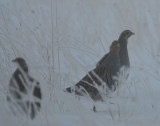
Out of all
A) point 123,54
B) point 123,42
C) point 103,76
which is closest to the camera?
point 103,76

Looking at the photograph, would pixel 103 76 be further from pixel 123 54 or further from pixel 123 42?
pixel 123 42

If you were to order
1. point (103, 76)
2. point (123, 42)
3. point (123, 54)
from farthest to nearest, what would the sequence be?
point (123, 42)
point (123, 54)
point (103, 76)

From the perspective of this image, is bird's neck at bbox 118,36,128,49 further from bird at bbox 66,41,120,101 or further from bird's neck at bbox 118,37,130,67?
bird at bbox 66,41,120,101

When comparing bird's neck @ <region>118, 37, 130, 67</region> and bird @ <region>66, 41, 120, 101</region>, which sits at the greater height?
bird's neck @ <region>118, 37, 130, 67</region>

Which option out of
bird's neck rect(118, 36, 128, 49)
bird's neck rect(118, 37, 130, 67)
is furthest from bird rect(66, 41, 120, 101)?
bird's neck rect(118, 36, 128, 49)

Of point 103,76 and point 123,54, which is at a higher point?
point 123,54

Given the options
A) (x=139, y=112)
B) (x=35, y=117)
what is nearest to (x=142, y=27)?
(x=139, y=112)

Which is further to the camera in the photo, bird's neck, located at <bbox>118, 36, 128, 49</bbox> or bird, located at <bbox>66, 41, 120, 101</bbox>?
bird's neck, located at <bbox>118, 36, 128, 49</bbox>

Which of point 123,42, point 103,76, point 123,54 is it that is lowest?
point 103,76

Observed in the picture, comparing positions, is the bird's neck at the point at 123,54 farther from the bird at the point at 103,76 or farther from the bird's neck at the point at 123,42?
the bird at the point at 103,76

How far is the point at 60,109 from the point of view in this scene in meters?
3.69

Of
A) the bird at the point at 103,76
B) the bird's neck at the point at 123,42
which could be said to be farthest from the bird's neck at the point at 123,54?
the bird at the point at 103,76

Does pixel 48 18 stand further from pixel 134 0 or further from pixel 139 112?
pixel 139 112

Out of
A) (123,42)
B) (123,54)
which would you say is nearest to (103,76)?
(123,54)
